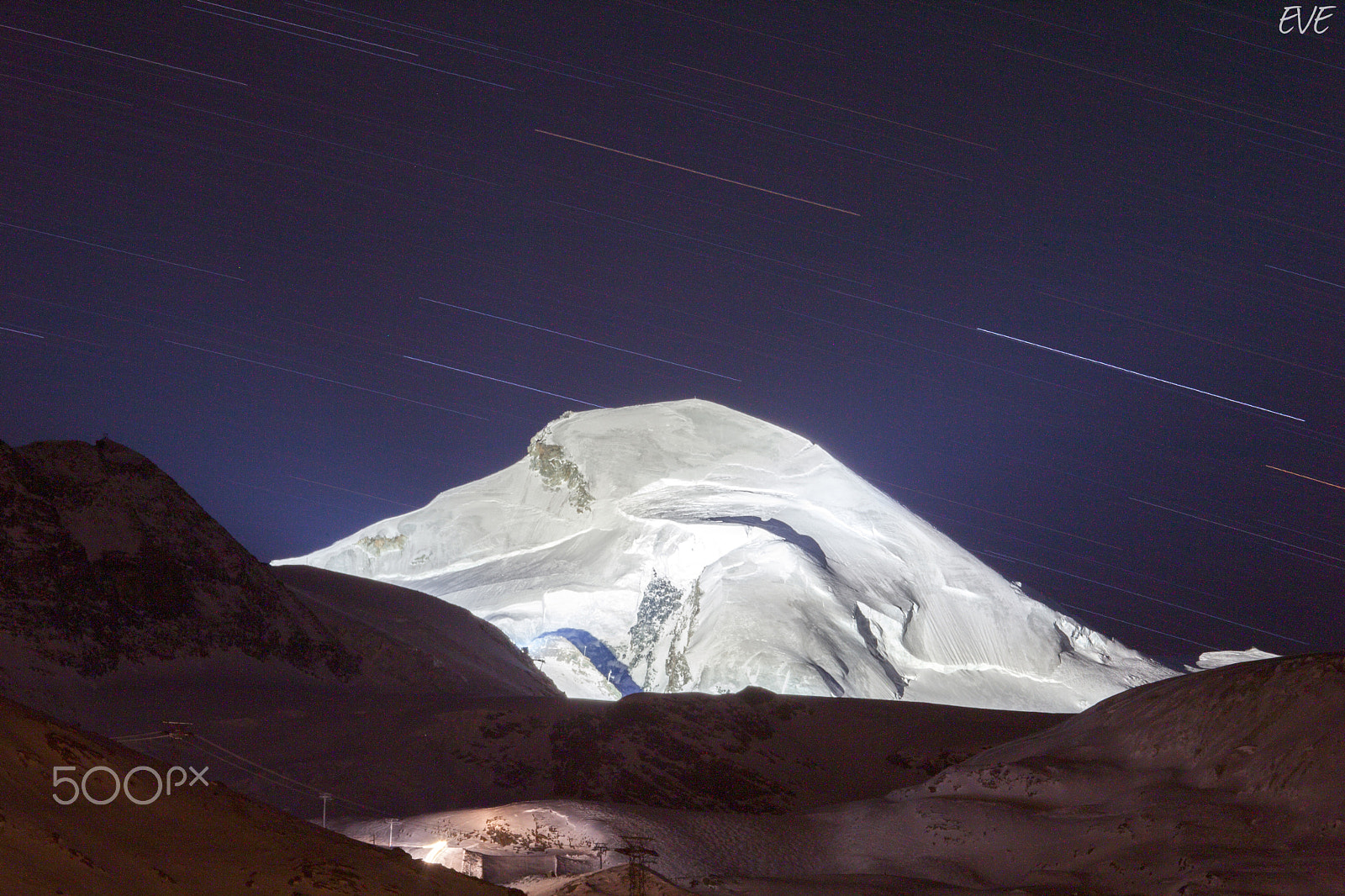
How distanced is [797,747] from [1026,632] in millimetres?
31494

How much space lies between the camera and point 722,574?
5775 cm

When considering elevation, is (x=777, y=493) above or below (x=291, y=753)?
above

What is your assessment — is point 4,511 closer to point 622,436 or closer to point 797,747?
point 797,747

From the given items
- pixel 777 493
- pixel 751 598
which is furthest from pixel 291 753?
pixel 777 493

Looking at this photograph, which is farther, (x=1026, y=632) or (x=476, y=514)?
(x=476, y=514)

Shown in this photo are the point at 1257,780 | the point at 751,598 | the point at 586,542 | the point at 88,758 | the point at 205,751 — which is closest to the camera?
the point at 88,758

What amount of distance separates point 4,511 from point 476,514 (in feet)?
143

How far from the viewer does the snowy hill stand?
Answer: 53.2 meters

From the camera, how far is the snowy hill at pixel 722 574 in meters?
53.2

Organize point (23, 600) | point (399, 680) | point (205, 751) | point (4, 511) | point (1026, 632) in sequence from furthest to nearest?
1. point (1026, 632)
2. point (399, 680)
3. point (4, 511)
4. point (23, 600)
5. point (205, 751)

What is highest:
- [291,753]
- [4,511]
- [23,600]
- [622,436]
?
[622,436]

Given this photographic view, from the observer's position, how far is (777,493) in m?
69.2

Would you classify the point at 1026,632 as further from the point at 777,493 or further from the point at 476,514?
the point at 476,514

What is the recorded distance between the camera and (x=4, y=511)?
33375mm
